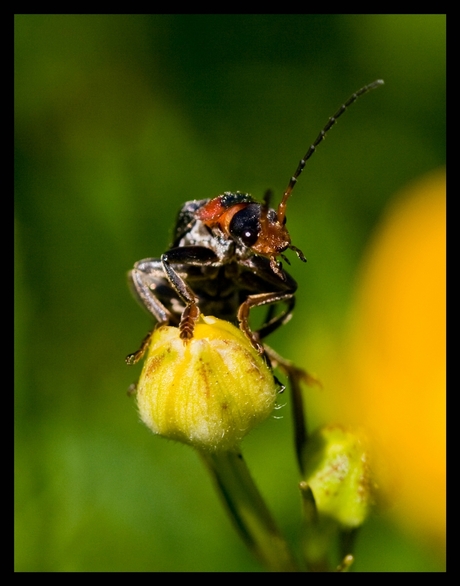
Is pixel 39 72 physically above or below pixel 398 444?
above

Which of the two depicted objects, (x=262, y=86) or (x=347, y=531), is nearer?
(x=347, y=531)

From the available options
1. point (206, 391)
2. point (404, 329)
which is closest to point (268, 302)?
point (206, 391)

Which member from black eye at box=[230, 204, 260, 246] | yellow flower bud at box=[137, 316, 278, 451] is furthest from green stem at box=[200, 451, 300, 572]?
black eye at box=[230, 204, 260, 246]

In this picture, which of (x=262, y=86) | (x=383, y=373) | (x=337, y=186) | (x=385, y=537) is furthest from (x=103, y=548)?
(x=262, y=86)

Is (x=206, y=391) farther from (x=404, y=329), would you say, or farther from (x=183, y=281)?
(x=404, y=329)

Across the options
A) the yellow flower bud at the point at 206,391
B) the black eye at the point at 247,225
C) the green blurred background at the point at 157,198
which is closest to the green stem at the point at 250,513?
the yellow flower bud at the point at 206,391

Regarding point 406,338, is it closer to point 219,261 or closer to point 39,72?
point 219,261

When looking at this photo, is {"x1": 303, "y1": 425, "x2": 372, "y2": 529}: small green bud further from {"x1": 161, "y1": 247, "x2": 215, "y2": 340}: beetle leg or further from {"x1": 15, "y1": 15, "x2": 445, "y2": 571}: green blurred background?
{"x1": 15, "y1": 15, "x2": 445, "y2": 571}: green blurred background
